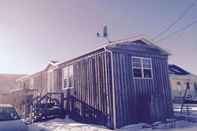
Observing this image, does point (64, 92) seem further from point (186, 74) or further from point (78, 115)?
point (186, 74)

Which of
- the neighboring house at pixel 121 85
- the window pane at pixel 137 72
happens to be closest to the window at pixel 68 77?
the neighboring house at pixel 121 85

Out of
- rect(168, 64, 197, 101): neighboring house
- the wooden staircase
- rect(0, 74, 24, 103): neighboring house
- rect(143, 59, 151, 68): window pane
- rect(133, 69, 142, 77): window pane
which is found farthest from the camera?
rect(0, 74, 24, 103): neighboring house

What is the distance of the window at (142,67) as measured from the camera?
16781 millimetres

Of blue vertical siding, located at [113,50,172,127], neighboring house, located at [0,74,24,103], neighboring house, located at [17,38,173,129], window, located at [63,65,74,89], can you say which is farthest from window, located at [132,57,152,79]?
neighboring house, located at [0,74,24,103]

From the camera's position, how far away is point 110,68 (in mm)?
15500

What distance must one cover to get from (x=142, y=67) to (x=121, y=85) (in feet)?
8.51

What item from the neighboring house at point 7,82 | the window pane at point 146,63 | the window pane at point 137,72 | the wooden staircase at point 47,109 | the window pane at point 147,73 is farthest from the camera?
the neighboring house at point 7,82

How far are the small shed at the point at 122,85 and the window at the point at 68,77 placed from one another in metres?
0.66

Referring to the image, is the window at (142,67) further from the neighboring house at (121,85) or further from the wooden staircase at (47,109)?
the wooden staircase at (47,109)

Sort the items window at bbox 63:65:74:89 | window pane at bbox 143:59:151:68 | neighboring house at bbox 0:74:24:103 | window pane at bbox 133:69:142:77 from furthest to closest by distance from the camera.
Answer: neighboring house at bbox 0:74:24:103
window at bbox 63:65:74:89
window pane at bbox 143:59:151:68
window pane at bbox 133:69:142:77

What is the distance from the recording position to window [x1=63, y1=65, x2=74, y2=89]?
1999cm

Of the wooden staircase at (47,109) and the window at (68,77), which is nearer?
the wooden staircase at (47,109)

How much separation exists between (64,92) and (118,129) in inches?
303

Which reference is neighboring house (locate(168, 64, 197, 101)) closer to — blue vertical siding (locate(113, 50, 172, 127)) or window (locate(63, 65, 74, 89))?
blue vertical siding (locate(113, 50, 172, 127))
